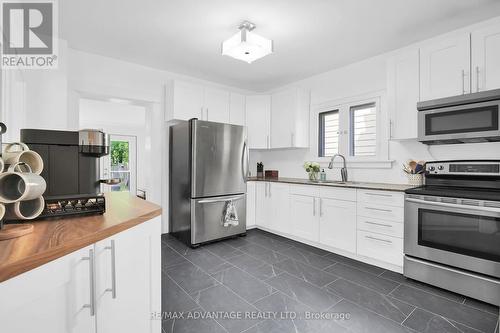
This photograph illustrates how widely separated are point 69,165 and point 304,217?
2.72m

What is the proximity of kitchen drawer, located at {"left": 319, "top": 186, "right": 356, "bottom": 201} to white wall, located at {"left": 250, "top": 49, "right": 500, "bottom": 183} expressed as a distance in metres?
0.62

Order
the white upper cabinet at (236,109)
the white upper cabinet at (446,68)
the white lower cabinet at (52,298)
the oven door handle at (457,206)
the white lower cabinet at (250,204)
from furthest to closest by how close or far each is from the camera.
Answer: the white upper cabinet at (236,109), the white lower cabinet at (250,204), the white upper cabinet at (446,68), the oven door handle at (457,206), the white lower cabinet at (52,298)

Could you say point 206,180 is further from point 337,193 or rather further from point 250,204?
point 337,193

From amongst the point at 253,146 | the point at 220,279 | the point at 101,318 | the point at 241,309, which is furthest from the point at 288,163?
the point at 101,318

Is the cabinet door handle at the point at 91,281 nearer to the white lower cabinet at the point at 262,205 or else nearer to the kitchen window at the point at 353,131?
the white lower cabinet at the point at 262,205

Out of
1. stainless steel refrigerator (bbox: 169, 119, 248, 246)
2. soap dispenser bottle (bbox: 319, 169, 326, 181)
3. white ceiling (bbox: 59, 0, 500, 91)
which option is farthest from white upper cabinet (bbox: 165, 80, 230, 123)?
soap dispenser bottle (bbox: 319, 169, 326, 181)

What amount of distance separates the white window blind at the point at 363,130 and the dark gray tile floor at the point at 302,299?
148 centimetres

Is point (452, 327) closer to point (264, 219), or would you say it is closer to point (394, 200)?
point (394, 200)

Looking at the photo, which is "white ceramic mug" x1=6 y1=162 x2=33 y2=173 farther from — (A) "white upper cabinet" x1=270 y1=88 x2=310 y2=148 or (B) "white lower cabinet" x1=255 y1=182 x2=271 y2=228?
(A) "white upper cabinet" x1=270 y1=88 x2=310 y2=148

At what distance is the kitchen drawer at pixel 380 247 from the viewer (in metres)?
2.41

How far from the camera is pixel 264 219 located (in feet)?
12.7

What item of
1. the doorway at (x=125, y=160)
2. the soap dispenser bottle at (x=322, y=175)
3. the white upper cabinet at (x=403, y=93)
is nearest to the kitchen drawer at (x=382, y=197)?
the white upper cabinet at (x=403, y=93)

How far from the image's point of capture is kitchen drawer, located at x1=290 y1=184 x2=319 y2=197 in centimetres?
313

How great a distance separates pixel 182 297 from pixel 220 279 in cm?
41
